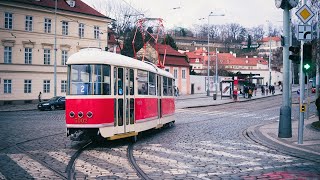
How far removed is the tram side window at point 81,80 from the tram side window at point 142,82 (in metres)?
2.67

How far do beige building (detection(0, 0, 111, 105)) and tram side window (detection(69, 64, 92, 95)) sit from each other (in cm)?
3141

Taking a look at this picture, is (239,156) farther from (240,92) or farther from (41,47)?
(240,92)

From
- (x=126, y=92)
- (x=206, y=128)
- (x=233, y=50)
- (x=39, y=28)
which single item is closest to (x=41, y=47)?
(x=39, y=28)

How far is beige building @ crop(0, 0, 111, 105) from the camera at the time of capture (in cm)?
4566

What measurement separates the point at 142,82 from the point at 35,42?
36.5m

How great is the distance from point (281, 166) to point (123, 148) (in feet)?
17.3

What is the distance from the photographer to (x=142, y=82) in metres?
15.4

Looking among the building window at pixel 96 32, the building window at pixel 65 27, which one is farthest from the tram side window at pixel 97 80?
the building window at pixel 96 32

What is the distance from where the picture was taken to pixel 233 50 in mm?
140750

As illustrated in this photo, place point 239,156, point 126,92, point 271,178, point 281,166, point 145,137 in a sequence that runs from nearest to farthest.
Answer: point 271,178 → point 281,166 → point 239,156 → point 126,92 → point 145,137

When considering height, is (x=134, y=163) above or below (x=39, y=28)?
below

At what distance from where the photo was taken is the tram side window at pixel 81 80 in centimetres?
1277

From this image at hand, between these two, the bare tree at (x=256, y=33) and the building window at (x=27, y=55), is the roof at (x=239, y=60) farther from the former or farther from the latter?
the building window at (x=27, y=55)

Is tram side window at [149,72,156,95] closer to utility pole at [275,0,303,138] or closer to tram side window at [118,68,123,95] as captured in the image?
tram side window at [118,68,123,95]
